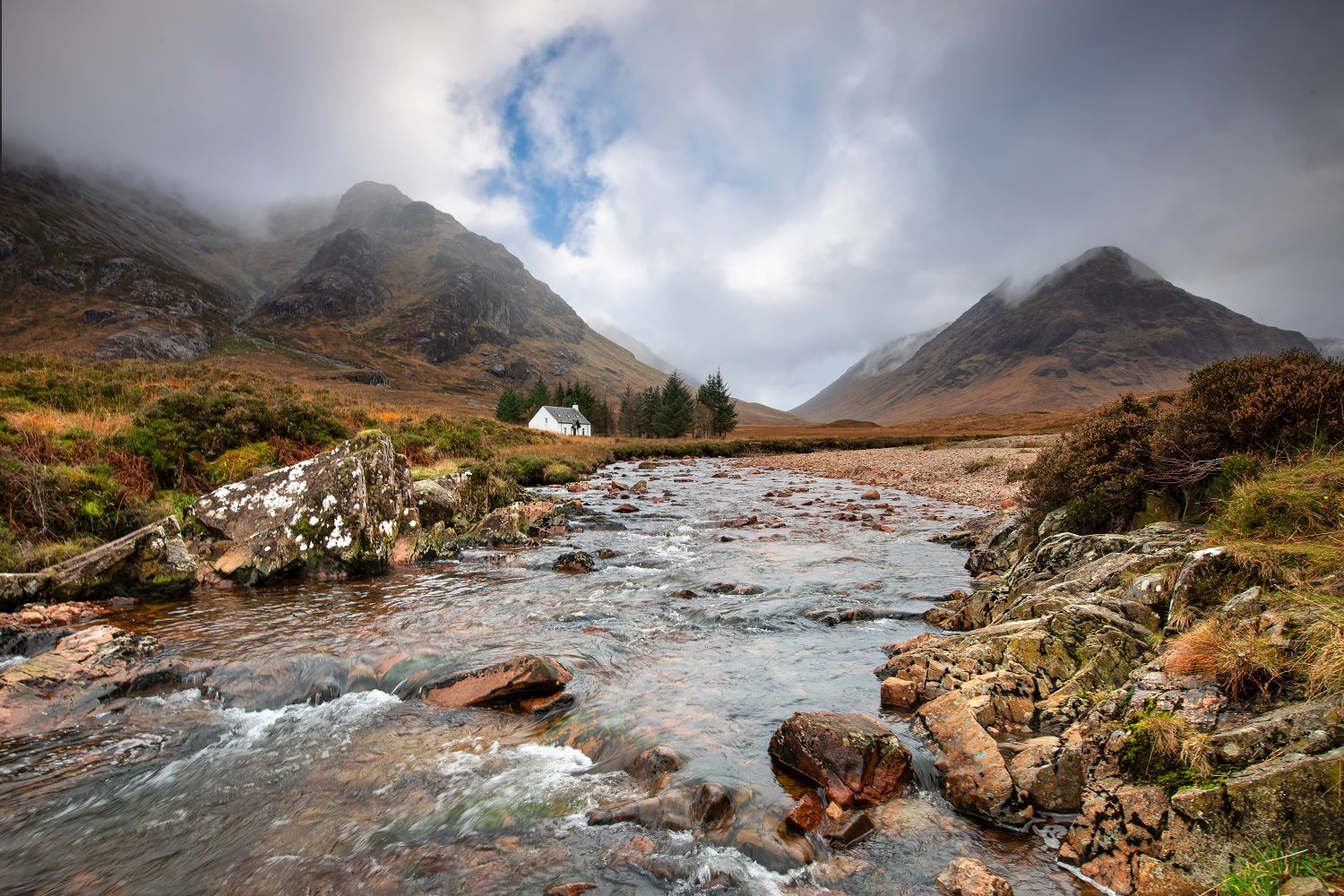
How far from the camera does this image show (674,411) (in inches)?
4021

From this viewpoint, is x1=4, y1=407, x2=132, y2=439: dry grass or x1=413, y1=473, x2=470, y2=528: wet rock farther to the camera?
x1=413, y1=473, x2=470, y2=528: wet rock

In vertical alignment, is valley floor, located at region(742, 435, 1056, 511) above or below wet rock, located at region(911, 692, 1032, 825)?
above

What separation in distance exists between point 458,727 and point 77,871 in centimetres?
336

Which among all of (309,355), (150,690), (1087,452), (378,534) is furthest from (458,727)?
(309,355)

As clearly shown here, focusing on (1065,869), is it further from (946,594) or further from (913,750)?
(946,594)

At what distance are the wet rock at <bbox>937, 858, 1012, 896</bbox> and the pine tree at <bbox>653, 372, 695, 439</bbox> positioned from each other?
9758 cm

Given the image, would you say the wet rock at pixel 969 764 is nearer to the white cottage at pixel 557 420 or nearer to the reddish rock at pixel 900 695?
the reddish rock at pixel 900 695

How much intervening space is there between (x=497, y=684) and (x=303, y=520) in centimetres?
850

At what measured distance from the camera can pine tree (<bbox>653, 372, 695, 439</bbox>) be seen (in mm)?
101875

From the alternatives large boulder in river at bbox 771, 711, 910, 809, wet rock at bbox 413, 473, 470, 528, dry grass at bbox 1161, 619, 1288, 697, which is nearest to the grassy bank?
wet rock at bbox 413, 473, 470, 528

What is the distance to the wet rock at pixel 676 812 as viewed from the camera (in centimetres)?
534

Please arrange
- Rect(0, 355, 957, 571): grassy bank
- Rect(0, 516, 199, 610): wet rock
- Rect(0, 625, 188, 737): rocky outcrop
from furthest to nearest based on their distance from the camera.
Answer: Rect(0, 355, 957, 571): grassy bank < Rect(0, 516, 199, 610): wet rock < Rect(0, 625, 188, 737): rocky outcrop

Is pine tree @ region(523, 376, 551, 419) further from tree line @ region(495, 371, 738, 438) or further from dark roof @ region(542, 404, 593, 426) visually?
dark roof @ region(542, 404, 593, 426)

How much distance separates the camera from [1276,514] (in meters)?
6.93
